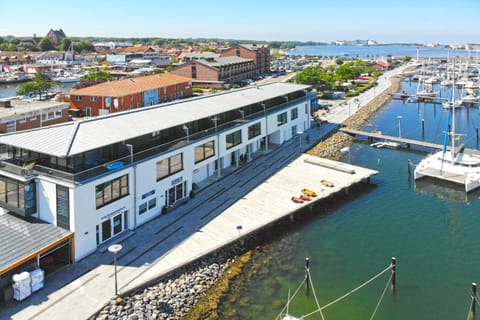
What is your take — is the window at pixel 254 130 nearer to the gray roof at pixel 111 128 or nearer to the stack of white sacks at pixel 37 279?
the gray roof at pixel 111 128

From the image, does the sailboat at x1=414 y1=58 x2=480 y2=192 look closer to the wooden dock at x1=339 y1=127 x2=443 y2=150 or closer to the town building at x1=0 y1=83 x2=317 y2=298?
the wooden dock at x1=339 y1=127 x2=443 y2=150

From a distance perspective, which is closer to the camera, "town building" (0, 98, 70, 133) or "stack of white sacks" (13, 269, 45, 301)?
"stack of white sacks" (13, 269, 45, 301)

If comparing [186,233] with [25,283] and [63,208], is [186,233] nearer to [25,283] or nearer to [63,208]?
[63,208]

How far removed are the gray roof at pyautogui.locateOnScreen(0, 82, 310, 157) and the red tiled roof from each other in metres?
27.6

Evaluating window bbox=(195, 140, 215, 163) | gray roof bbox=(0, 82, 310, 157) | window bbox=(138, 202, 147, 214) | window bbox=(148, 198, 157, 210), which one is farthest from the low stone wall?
window bbox=(138, 202, 147, 214)

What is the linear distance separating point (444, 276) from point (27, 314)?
21815 mm

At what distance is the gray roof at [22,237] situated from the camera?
2083 centimetres

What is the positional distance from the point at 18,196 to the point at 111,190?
16.0 ft

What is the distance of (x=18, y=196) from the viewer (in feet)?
79.3

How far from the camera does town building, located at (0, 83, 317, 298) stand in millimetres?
22938

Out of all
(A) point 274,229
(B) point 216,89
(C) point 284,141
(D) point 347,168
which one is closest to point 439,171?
(D) point 347,168

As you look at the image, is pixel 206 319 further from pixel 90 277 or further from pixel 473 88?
pixel 473 88

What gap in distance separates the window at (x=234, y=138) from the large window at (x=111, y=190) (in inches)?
511

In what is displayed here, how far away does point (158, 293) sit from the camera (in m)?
21.5
